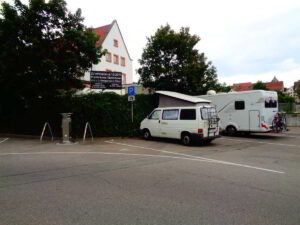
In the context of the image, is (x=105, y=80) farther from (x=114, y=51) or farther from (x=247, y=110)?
(x=114, y=51)

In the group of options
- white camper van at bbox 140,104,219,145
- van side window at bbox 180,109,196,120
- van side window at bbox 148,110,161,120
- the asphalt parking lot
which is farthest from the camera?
van side window at bbox 148,110,161,120

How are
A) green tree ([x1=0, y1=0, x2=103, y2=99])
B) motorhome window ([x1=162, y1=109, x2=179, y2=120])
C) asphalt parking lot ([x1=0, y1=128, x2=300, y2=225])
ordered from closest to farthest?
asphalt parking lot ([x1=0, y1=128, x2=300, y2=225])
motorhome window ([x1=162, y1=109, x2=179, y2=120])
green tree ([x1=0, y1=0, x2=103, y2=99])

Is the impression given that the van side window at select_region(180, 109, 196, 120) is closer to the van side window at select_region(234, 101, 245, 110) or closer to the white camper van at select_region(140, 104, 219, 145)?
the white camper van at select_region(140, 104, 219, 145)

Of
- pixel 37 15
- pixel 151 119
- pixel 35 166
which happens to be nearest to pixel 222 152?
pixel 151 119

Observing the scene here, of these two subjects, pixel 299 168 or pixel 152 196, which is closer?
pixel 152 196

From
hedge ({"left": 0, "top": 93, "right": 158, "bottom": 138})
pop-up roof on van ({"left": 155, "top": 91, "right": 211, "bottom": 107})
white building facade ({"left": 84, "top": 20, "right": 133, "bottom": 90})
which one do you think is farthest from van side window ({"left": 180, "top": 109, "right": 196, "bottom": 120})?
white building facade ({"left": 84, "top": 20, "right": 133, "bottom": 90})

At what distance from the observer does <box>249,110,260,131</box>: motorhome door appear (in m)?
15.8

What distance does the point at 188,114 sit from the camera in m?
13.2

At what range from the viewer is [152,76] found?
21375 millimetres

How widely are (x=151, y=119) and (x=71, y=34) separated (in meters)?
7.23

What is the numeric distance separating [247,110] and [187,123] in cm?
528

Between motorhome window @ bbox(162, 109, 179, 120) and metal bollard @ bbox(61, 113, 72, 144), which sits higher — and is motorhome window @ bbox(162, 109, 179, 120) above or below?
above

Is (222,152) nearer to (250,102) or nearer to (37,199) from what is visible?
(250,102)

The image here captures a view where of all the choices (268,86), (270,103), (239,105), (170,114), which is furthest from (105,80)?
(268,86)
